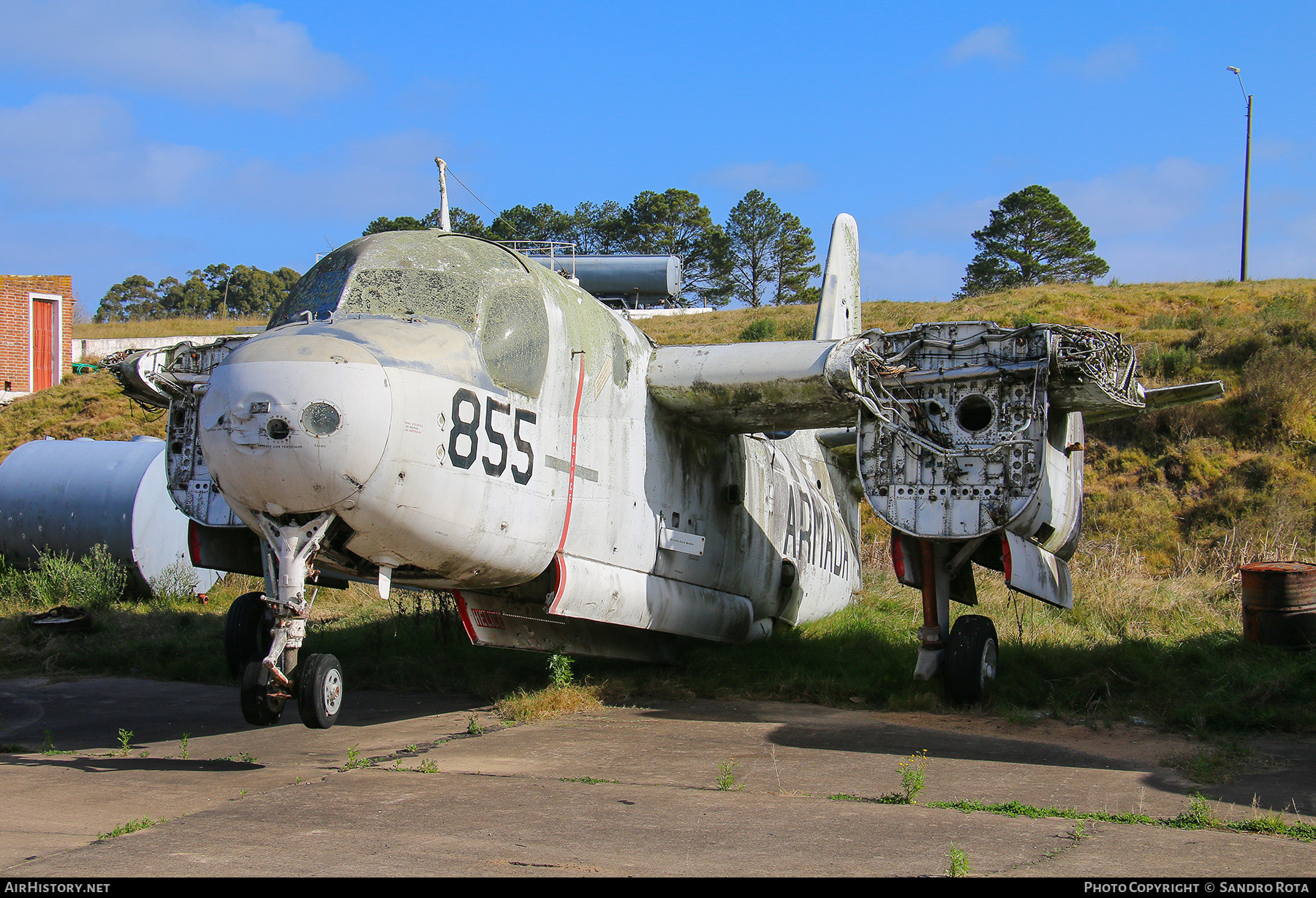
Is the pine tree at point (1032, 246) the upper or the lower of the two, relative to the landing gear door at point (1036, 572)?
upper

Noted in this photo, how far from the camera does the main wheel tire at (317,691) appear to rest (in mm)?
6191

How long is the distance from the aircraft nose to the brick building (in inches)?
1219

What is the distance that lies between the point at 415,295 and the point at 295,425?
67.4 inches

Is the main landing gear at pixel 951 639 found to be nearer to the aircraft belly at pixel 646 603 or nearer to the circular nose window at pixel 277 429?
the aircraft belly at pixel 646 603

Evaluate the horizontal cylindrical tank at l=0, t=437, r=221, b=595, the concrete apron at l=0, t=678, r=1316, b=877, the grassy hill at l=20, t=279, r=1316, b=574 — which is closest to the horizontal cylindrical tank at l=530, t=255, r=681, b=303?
the grassy hill at l=20, t=279, r=1316, b=574

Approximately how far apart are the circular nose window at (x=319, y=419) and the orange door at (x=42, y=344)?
106ft

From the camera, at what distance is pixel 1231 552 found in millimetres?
16672

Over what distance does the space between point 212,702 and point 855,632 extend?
7.00 meters

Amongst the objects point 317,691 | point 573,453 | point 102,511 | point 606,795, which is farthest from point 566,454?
point 102,511

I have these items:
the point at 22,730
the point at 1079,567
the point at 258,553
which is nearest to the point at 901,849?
the point at 258,553

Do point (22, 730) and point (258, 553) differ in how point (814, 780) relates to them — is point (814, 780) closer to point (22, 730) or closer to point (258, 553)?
point (258, 553)

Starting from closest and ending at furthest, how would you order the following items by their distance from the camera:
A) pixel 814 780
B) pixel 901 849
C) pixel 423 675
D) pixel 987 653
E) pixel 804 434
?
pixel 901 849 → pixel 814 780 → pixel 987 653 → pixel 423 675 → pixel 804 434

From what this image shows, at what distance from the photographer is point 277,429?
591 cm

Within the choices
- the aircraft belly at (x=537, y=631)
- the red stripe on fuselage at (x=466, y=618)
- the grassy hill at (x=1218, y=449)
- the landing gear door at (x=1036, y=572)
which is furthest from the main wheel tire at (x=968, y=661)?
the grassy hill at (x=1218, y=449)
